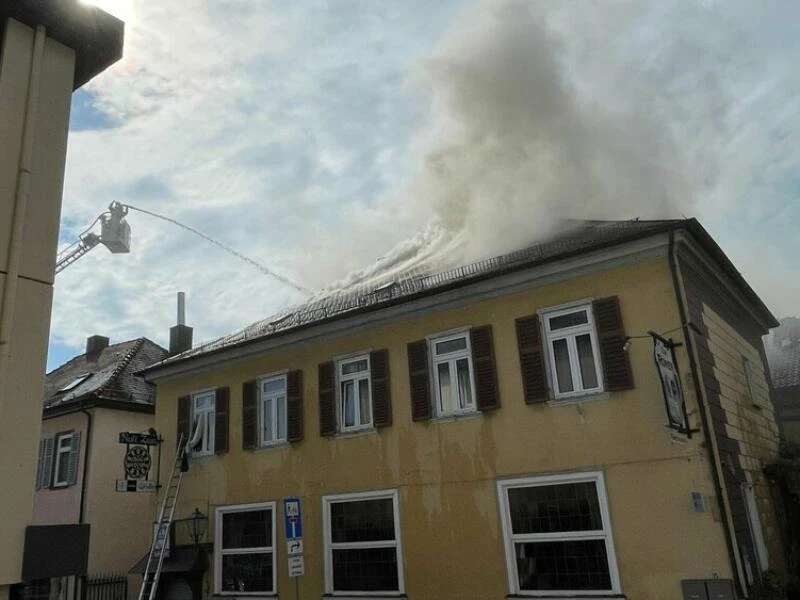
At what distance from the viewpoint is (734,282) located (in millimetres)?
13023

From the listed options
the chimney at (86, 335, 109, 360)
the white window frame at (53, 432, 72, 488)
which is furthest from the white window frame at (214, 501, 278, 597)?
the chimney at (86, 335, 109, 360)

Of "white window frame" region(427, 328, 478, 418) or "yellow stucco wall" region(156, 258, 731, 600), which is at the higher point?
"white window frame" region(427, 328, 478, 418)

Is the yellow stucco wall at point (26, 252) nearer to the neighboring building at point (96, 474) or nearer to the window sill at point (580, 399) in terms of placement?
the window sill at point (580, 399)

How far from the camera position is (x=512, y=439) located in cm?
1129

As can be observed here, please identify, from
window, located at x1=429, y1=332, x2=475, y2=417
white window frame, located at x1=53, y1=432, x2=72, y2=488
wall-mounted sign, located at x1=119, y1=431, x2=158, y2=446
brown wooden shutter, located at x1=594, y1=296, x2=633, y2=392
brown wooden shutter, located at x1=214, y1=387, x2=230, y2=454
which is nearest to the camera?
brown wooden shutter, located at x1=594, y1=296, x2=633, y2=392

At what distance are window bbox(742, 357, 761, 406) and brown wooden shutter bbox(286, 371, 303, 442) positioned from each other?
897 centimetres

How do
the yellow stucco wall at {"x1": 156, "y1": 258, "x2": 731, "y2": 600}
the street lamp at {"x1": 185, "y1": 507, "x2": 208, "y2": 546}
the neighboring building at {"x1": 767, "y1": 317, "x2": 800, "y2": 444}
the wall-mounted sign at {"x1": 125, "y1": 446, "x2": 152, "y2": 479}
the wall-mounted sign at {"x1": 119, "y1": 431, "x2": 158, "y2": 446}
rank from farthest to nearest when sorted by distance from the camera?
1. the neighboring building at {"x1": 767, "y1": 317, "x2": 800, "y2": 444}
2. the wall-mounted sign at {"x1": 125, "y1": 446, "x2": 152, "y2": 479}
3. the street lamp at {"x1": 185, "y1": 507, "x2": 208, "y2": 546}
4. the wall-mounted sign at {"x1": 119, "y1": 431, "x2": 158, "y2": 446}
5. the yellow stucco wall at {"x1": 156, "y1": 258, "x2": 731, "y2": 600}

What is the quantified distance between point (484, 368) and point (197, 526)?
25.6 ft

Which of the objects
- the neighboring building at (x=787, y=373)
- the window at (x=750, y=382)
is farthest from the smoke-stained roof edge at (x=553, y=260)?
the neighboring building at (x=787, y=373)

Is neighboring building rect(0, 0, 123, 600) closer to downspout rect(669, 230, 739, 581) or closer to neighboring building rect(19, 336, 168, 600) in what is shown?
downspout rect(669, 230, 739, 581)

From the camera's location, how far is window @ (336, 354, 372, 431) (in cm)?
1348

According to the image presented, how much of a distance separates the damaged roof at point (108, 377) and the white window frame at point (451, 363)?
9472 mm

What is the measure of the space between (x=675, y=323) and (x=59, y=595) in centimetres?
1658

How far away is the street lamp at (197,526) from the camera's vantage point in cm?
1499
